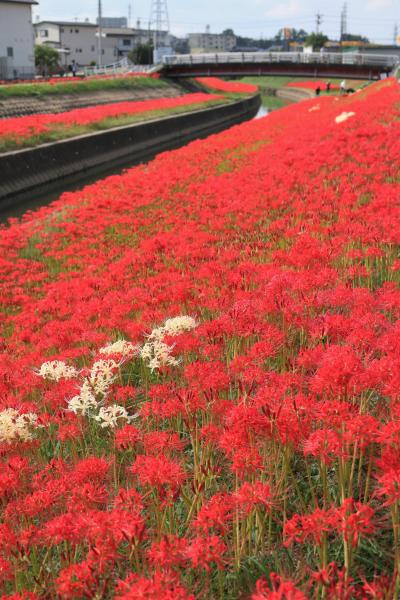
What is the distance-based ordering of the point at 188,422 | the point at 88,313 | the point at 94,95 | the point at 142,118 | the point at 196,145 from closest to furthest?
the point at 188,422
the point at 88,313
the point at 196,145
the point at 142,118
the point at 94,95

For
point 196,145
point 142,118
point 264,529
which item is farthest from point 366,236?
point 142,118

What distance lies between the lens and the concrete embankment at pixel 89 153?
85.1 feet

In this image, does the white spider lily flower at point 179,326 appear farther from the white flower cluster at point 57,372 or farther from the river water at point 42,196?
the river water at point 42,196

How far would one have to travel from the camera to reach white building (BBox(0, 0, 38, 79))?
60.7 m

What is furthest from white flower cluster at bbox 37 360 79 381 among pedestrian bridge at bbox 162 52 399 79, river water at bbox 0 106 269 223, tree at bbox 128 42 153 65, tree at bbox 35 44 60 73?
tree at bbox 128 42 153 65

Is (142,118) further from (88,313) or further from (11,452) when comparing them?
(11,452)

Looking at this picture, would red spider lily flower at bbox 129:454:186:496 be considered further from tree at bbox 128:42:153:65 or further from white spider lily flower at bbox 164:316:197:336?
tree at bbox 128:42:153:65

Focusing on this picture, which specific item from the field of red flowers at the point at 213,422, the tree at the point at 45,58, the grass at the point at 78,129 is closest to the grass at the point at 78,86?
the grass at the point at 78,129

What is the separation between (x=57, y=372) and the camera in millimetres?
5883

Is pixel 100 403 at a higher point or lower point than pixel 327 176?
lower

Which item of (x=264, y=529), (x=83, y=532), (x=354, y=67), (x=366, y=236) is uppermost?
(x=354, y=67)

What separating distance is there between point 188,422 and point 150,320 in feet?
8.97

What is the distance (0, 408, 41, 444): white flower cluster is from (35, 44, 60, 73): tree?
77.3 m

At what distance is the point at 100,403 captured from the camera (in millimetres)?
5172
